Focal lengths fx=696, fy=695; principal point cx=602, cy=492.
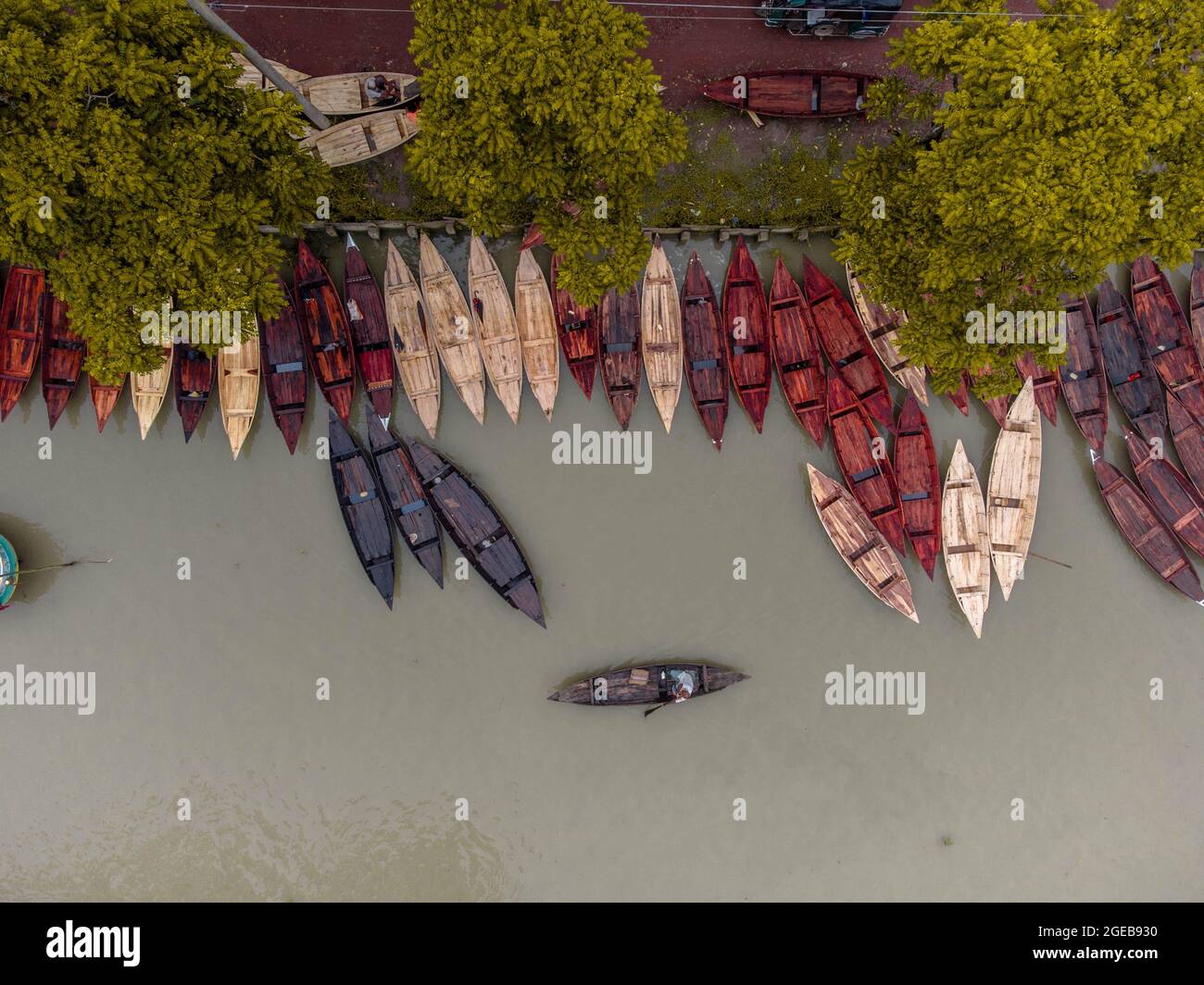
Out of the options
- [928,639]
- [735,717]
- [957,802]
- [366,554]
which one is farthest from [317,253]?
[957,802]

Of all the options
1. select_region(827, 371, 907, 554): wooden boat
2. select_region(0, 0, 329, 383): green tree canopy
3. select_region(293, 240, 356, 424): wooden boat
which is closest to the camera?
select_region(0, 0, 329, 383): green tree canopy

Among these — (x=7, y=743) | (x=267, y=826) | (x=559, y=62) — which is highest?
(x=559, y=62)

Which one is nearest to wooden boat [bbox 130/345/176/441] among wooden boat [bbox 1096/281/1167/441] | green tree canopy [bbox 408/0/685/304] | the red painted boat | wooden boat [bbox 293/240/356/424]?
wooden boat [bbox 293/240/356/424]

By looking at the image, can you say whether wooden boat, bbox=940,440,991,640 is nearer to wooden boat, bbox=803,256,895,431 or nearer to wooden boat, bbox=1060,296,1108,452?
wooden boat, bbox=803,256,895,431

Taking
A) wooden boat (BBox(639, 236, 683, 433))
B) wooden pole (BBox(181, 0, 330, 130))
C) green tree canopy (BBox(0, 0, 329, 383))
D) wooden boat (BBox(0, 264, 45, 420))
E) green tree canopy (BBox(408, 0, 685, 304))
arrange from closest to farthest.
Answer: green tree canopy (BBox(0, 0, 329, 383)) → green tree canopy (BBox(408, 0, 685, 304)) → wooden pole (BBox(181, 0, 330, 130)) → wooden boat (BBox(0, 264, 45, 420)) → wooden boat (BBox(639, 236, 683, 433))

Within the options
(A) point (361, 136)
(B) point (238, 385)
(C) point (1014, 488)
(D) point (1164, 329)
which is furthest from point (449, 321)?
(D) point (1164, 329)

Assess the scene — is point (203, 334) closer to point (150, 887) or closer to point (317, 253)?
point (317, 253)

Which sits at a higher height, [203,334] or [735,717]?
[203,334]
